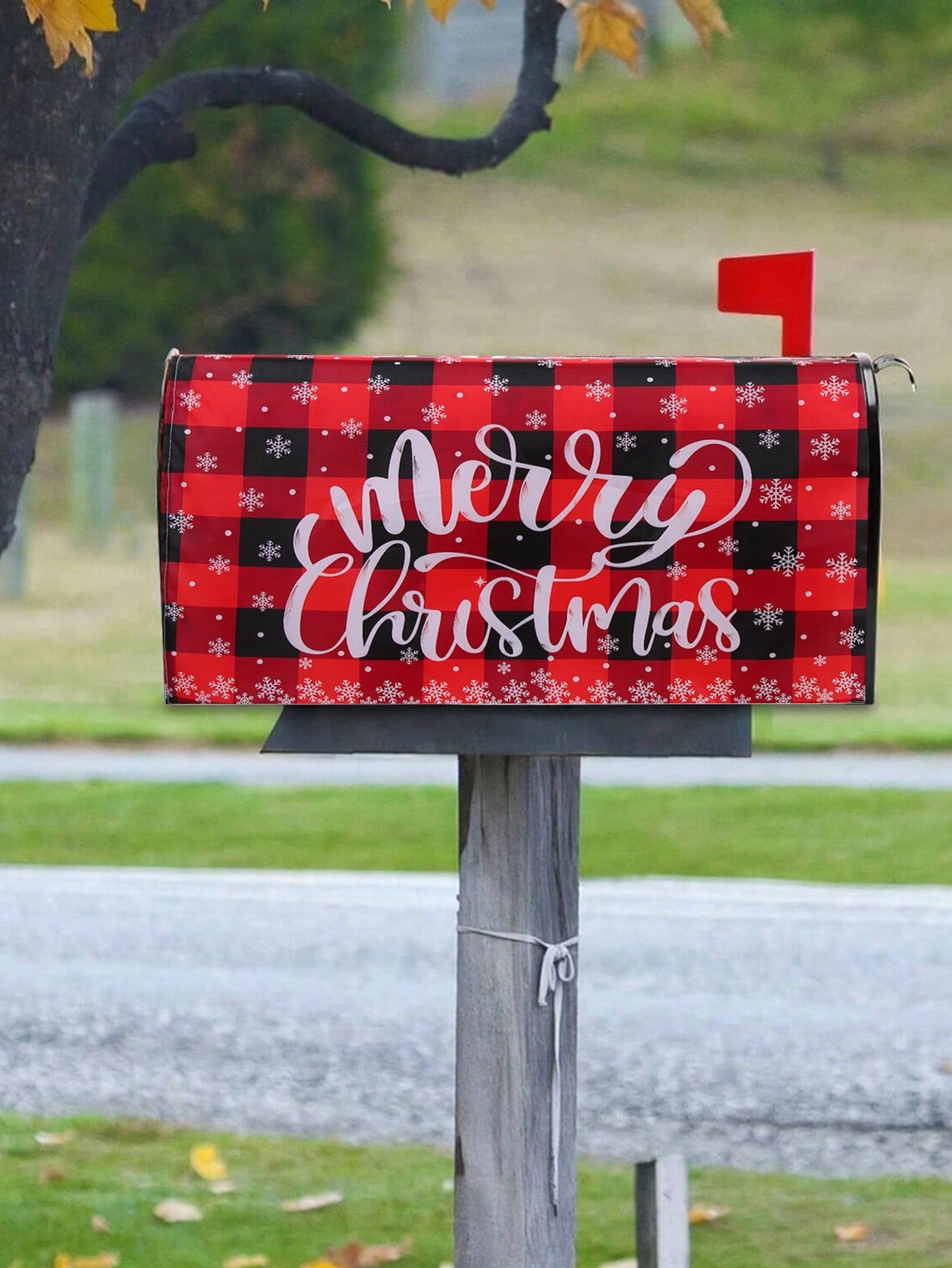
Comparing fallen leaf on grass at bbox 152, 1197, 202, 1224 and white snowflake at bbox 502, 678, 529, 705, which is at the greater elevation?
white snowflake at bbox 502, 678, 529, 705

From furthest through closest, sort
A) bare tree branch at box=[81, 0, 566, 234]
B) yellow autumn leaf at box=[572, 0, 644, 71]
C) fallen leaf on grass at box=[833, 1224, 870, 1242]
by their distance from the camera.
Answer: yellow autumn leaf at box=[572, 0, 644, 71]
fallen leaf on grass at box=[833, 1224, 870, 1242]
bare tree branch at box=[81, 0, 566, 234]

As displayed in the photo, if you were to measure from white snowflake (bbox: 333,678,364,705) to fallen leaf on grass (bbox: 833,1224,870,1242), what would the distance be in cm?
212

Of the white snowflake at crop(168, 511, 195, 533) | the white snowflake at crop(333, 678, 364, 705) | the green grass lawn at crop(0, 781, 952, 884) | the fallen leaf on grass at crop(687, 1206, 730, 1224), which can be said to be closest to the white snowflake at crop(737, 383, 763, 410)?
the white snowflake at crop(333, 678, 364, 705)

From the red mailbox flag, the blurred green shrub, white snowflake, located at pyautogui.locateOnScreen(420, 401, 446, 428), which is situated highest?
the blurred green shrub

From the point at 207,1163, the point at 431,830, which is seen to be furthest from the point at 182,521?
the point at 431,830

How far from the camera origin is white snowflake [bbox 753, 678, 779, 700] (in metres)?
2.47

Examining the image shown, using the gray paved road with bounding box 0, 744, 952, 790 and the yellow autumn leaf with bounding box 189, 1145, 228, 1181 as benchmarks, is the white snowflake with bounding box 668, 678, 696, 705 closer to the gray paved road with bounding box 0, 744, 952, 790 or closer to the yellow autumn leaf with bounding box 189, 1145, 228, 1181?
the yellow autumn leaf with bounding box 189, 1145, 228, 1181

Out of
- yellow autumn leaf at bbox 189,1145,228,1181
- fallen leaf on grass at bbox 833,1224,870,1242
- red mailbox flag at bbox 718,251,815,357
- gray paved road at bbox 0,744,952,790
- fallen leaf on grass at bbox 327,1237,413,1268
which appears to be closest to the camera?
red mailbox flag at bbox 718,251,815,357

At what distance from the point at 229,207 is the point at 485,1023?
20.2 metres

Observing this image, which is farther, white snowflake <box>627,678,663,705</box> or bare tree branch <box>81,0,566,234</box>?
bare tree branch <box>81,0,566,234</box>

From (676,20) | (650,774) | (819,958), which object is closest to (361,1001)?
(819,958)

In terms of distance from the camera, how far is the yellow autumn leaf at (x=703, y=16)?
12.4 ft

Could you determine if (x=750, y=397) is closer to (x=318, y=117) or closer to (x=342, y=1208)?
Result: (x=318, y=117)

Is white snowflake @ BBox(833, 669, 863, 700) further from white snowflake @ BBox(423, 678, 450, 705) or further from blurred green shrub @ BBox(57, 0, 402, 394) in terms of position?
blurred green shrub @ BBox(57, 0, 402, 394)
